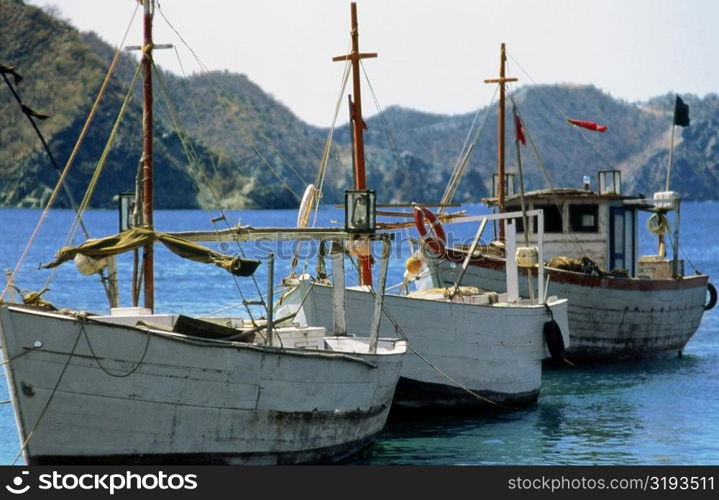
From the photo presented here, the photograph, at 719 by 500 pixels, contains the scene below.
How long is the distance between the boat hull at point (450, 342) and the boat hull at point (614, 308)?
4.54 metres

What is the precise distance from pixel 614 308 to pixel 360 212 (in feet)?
48.5

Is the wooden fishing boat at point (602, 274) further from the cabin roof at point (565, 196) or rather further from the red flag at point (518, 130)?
the red flag at point (518, 130)

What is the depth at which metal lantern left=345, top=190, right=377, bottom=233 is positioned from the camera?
755 inches

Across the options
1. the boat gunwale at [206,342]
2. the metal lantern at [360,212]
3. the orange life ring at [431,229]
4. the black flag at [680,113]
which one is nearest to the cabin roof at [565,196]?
the black flag at [680,113]

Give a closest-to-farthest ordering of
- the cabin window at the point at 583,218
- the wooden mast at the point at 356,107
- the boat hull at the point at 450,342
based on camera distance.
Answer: the boat hull at the point at 450,342, the wooden mast at the point at 356,107, the cabin window at the point at 583,218

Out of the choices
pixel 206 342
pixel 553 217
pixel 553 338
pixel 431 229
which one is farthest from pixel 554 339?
pixel 206 342

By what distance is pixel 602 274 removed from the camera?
105ft

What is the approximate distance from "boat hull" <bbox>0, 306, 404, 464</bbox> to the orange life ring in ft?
22.3

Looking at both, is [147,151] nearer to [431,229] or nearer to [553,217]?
[431,229]

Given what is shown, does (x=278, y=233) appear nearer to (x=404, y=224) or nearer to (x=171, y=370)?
(x=171, y=370)

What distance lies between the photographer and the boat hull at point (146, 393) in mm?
15984

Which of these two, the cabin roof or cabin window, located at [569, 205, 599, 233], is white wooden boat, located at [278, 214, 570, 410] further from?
cabin window, located at [569, 205, 599, 233]
